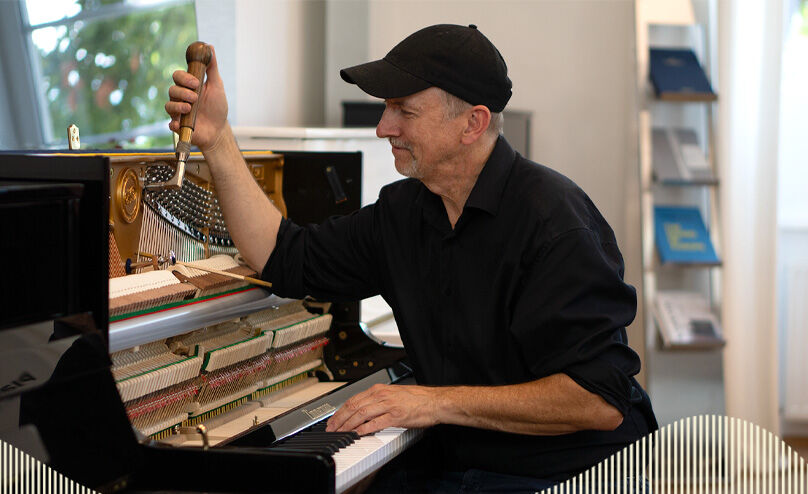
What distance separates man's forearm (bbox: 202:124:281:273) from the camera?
6.01 feet

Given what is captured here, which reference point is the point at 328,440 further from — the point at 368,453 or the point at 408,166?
the point at 408,166

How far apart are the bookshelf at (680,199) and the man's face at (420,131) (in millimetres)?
2488

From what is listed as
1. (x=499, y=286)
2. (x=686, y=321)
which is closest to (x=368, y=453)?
(x=499, y=286)

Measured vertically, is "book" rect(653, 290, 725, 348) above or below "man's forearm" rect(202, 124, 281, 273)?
below

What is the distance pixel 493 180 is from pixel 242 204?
0.51m

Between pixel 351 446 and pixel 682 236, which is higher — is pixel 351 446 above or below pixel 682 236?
above

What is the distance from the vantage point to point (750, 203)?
13.5ft

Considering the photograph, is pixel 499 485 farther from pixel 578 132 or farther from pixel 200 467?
pixel 578 132

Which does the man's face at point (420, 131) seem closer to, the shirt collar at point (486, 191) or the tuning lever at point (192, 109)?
the shirt collar at point (486, 191)

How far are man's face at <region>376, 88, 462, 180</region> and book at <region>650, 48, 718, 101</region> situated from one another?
2.51 meters

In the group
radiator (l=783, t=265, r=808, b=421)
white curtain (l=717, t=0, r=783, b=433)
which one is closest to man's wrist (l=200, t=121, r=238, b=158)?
white curtain (l=717, t=0, r=783, b=433)

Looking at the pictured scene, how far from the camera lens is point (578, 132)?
4.75m

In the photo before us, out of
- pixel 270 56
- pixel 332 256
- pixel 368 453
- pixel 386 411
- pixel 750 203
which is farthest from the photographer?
pixel 750 203

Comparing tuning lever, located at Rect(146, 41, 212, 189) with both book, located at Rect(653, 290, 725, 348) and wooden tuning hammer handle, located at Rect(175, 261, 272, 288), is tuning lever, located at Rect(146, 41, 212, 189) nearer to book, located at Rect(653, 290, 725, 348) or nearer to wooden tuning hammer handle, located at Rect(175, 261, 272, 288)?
wooden tuning hammer handle, located at Rect(175, 261, 272, 288)
